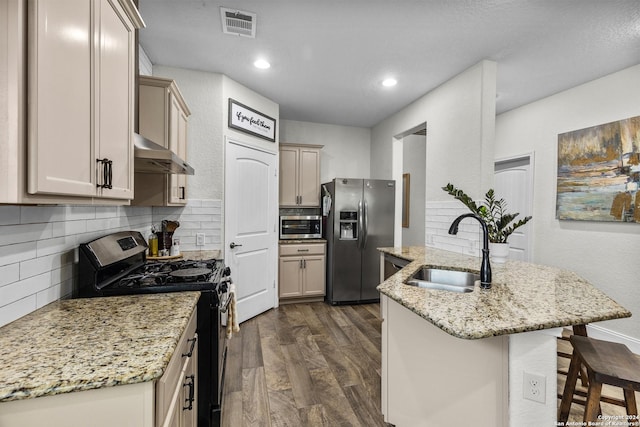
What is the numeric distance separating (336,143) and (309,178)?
91 centimetres

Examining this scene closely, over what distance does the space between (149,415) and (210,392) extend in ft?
2.99

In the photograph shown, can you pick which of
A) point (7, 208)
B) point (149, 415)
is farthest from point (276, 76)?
point (149, 415)

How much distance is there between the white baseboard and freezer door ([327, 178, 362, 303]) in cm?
250

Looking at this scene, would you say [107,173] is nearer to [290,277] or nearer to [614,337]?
[290,277]

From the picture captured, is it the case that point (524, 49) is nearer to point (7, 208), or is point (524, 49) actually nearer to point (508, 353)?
point (508, 353)

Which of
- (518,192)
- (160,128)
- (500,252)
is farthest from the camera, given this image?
(518,192)

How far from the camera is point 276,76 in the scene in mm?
3096

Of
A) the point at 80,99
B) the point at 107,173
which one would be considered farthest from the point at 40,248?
the point at 80,99

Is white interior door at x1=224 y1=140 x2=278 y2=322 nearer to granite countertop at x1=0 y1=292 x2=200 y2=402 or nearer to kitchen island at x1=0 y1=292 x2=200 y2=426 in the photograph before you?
granite countertop at x1=0 y1=292 x2=200 y2=402

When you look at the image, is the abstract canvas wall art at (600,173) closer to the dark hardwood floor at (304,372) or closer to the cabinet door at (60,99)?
the dark hardwood floor at (304,372)

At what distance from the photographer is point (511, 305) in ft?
4.30

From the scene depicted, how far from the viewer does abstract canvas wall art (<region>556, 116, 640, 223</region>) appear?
2695 mm

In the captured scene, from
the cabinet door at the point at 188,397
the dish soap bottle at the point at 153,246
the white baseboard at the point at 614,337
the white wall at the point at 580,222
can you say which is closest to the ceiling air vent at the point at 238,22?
the dish soap bottle at the point at 153,246

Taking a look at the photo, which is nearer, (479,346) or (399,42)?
(479,346)
